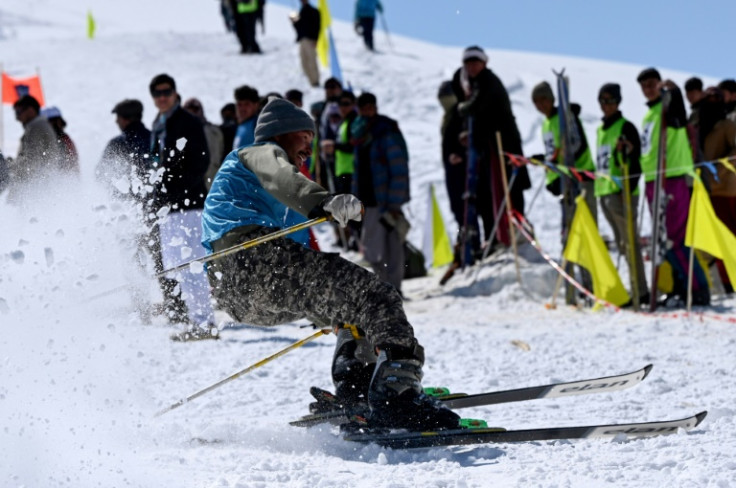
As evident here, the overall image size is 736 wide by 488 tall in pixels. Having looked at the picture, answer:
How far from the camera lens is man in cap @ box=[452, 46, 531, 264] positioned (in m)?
9.92

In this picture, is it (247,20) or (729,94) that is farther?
(247,20)

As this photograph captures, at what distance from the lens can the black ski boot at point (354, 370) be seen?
4543 millimetres

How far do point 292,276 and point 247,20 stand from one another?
865 inches

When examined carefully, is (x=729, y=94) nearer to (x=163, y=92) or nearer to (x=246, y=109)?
(x=246, y=109)

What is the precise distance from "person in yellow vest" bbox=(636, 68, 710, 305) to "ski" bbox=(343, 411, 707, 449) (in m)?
4.50

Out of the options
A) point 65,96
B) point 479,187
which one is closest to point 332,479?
point 479,187

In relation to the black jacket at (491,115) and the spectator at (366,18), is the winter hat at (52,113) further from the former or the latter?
the spectator at (366,18)

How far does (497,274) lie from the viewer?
9969 millimetres

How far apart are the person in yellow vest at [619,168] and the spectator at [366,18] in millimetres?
18050

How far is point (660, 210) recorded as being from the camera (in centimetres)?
830

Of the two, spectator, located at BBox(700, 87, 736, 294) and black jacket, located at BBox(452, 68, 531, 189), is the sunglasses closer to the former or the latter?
black jacket, located at BBox(452, 68, 531, 189)

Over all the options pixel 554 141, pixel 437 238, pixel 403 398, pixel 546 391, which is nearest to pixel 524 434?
pixel 403 398

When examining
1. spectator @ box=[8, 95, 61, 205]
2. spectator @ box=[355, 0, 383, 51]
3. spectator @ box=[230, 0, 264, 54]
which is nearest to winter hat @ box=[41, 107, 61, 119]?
spectator @ box=[8, 95, 61, 205]

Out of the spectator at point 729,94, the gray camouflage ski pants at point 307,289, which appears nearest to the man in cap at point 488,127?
the spectator at point 729,94
